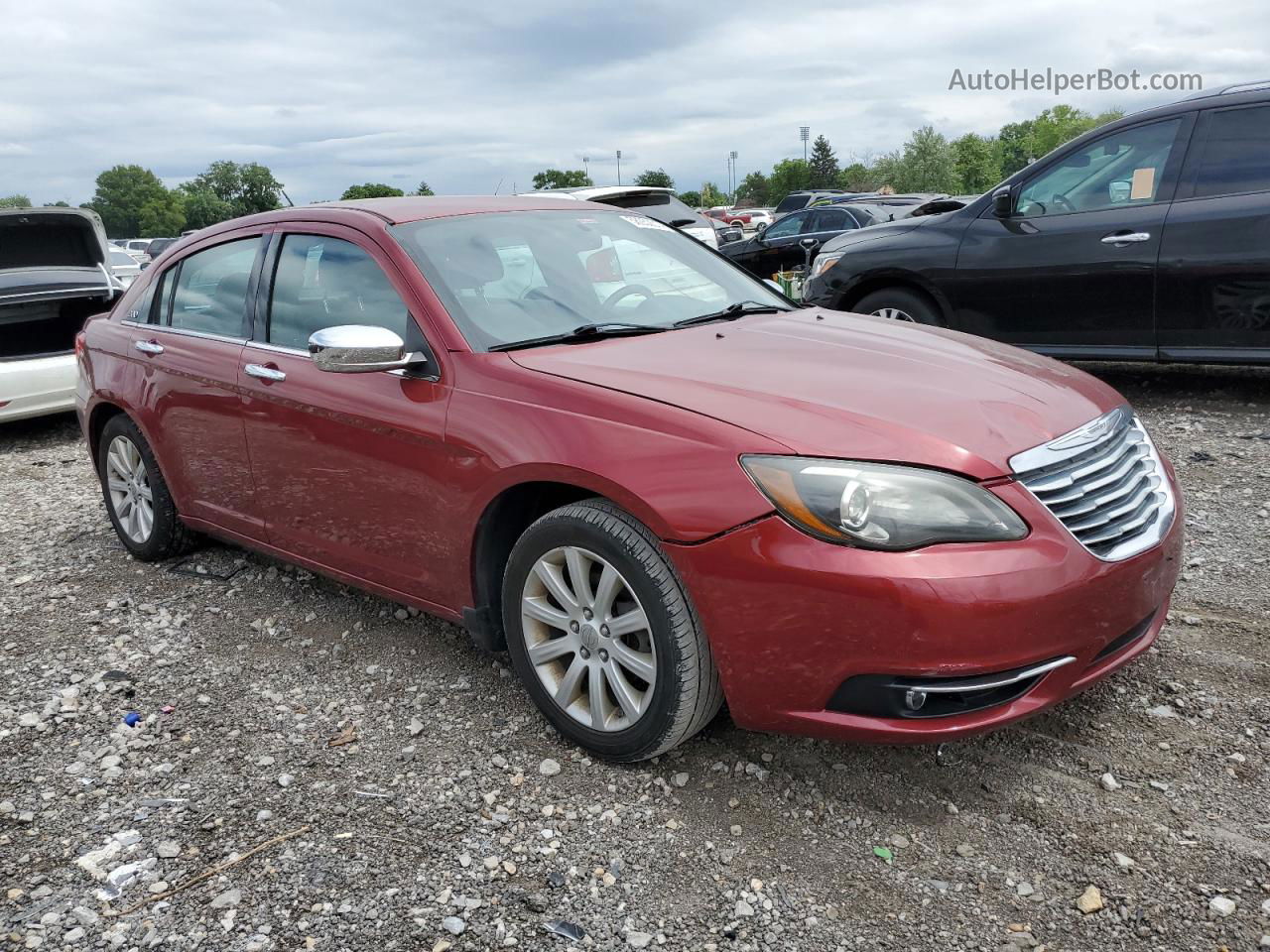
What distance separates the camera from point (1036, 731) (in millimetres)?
3088

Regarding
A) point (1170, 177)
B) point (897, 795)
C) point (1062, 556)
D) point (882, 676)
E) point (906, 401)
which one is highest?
point (1170, 177)

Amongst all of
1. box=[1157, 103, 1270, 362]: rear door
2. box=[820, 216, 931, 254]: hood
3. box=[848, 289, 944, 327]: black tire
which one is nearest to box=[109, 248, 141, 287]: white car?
box=[820, 216, 931, 254]: hood

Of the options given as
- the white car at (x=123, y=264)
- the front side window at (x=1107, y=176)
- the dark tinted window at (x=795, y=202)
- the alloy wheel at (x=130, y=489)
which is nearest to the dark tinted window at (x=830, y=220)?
the white car at (x=123, y=264)

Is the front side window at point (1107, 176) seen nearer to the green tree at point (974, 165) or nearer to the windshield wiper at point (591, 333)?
the windshield wiper at point (591, 333)

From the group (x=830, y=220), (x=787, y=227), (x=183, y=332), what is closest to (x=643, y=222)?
(x=183, y=332)

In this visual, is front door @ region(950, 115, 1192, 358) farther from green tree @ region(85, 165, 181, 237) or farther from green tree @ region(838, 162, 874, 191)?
green tree @ region(85, 165, 181, 237)

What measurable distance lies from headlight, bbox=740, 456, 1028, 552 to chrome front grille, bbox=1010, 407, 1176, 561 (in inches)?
6.7

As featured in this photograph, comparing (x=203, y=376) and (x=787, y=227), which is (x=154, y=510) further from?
(x=787, y=227)

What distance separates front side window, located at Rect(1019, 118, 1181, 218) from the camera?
6.40m

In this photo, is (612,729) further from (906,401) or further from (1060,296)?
(1060,296)

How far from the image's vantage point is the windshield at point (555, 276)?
3.45 meters

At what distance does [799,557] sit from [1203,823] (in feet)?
4.01

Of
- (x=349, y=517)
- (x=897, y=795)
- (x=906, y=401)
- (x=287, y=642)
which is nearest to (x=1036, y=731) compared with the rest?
(x=897, y=795)

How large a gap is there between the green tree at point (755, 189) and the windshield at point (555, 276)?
115 m
